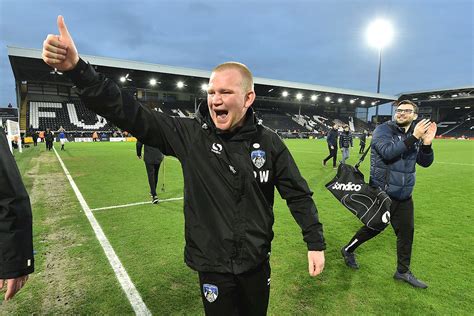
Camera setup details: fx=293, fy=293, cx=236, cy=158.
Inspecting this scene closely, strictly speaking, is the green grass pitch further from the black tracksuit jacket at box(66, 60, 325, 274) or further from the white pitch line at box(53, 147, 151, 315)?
the black tracksuit jacket at box(66, 60, 325, 274)

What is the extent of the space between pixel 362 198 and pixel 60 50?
11.2 ft

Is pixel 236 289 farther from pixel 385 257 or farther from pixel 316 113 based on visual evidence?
pixel 316 113

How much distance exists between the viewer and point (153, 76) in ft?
135

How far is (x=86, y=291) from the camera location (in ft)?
11.7

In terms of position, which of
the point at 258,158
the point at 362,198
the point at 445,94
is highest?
the point at 445,94

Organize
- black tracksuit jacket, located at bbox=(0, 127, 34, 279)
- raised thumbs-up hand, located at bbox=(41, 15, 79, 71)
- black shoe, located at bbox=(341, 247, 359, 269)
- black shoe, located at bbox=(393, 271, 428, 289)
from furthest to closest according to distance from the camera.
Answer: black shoe, located at bbox=(341, 247, 359, 269) < black shoe, located at bbox=(393, 271, 428, 289) < black tracksuit jacket, located at bbox=(0, 127, 34, 279) < raised thumbs-up hand, located at bbox=(41, 15, 79, 71)

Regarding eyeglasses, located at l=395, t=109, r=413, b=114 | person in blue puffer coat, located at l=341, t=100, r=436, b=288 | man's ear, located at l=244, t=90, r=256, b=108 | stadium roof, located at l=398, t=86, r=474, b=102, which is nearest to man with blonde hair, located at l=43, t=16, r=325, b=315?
man's ear, located at l=244, t=90, r=256, b=108

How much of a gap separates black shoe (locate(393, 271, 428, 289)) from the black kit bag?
0.77m

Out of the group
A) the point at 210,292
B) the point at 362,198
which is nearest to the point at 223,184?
the point at 210,292

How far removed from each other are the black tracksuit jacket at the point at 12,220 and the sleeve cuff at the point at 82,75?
616mm

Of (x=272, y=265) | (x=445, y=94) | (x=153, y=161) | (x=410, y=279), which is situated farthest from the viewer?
(x=445, y=94)

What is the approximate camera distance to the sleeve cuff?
1.51 m

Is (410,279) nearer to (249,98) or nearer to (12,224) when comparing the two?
(249,98)

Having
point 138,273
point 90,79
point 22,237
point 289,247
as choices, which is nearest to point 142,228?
point 138,273
